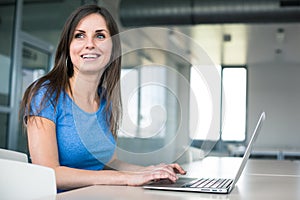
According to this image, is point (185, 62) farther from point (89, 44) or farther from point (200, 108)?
point (89, 44)

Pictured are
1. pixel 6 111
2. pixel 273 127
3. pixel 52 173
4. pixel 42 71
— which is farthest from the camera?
pixel 273 127

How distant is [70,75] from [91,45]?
23 cm

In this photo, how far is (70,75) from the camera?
138 cm

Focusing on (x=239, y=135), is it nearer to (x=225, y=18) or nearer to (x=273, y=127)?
(x=273, y=127)

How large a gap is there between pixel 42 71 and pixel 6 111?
2.72 feet

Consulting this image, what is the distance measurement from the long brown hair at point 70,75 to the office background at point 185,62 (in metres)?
0.09

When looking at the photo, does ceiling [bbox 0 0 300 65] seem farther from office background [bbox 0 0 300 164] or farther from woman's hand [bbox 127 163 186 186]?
woman's hand [bbox 127 163 186 186]

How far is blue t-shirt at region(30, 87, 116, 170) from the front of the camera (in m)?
1.16

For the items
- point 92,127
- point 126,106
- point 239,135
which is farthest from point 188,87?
point 239,135

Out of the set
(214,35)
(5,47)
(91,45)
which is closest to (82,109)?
(91,45)

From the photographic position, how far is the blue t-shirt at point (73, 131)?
3.81 feet

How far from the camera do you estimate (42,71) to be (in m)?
4.87

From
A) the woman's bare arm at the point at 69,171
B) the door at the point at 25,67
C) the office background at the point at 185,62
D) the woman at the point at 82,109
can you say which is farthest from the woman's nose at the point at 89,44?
the door at the point at 25,67

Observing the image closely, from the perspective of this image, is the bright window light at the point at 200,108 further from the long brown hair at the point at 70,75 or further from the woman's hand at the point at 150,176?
the long brown hair at the point at 70,75
